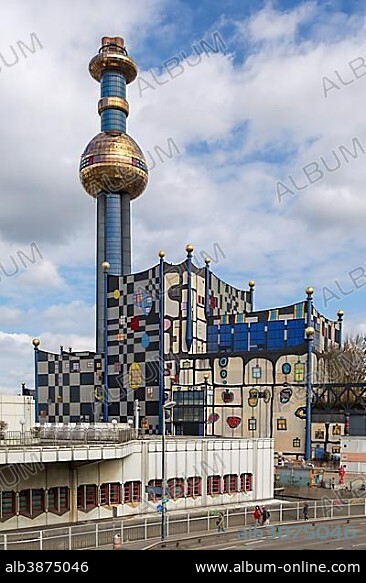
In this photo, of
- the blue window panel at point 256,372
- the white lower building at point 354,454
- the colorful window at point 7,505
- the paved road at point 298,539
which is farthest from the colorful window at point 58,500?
the blue window panel at point 256,372

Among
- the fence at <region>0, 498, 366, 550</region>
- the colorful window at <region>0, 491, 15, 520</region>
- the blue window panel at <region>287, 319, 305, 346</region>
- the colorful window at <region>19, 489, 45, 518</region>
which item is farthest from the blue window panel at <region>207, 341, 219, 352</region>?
the colorful window at <region>0, 491, 15, 520</region>

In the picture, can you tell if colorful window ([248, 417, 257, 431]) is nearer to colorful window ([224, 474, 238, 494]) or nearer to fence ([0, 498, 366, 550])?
colorful window ([224, 474, 238, 494])

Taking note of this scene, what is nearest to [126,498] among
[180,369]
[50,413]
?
[180,369]

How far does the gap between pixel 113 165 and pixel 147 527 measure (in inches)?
2259

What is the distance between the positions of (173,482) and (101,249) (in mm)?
49547

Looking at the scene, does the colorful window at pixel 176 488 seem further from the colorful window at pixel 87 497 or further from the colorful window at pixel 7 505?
the colorful window at pixel 7 505

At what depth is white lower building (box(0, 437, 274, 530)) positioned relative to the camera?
1016 inches

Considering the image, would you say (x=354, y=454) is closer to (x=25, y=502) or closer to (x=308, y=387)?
(x=308, y=387)

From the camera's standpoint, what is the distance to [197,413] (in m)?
56.7

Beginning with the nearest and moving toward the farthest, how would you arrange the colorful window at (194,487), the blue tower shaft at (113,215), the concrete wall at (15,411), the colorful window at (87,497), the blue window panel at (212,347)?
1. the colorful window at (87,497)
2. the colorful window at (194,487)
3. the concrete wall at (15,411)
4. the blue window panel at (212,347)
5. the blue tower shaft at (113,215)

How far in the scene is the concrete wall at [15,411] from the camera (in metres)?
34.3

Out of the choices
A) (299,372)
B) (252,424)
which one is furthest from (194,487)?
(299,372)
